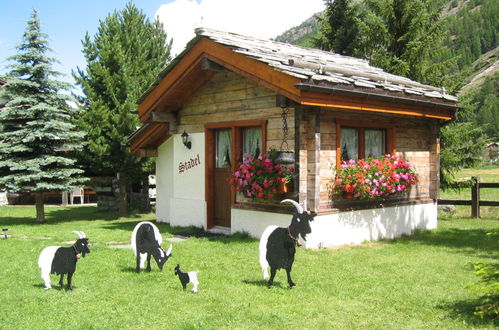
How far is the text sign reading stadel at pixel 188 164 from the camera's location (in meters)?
11.7

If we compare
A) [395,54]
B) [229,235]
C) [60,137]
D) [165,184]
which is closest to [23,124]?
[60,137]

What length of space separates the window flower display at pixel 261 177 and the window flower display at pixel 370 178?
3.77 ft

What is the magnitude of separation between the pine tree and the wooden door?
473cm

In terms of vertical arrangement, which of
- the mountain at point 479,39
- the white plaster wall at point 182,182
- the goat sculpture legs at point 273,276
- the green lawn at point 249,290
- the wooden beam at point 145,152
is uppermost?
the mountain at point 479,39

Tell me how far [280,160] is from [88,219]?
9058 millimetres

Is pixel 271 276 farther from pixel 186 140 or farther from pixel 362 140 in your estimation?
pixel 186 140

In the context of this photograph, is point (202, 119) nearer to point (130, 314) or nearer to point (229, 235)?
point (229, 235)

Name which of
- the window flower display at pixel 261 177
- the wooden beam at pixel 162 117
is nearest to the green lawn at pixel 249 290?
the window flower display at pixel 261 177

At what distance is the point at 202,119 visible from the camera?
37.7ft

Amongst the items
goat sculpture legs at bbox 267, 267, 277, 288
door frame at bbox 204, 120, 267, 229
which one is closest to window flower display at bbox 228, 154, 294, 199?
door frame at bbox 204, 120, 267, 229

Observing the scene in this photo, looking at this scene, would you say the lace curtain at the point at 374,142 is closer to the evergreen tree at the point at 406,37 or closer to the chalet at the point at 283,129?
the chalet at the point at 283,129

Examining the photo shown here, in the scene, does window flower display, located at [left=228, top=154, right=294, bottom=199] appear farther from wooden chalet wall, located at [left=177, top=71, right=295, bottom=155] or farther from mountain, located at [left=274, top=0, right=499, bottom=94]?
mountain, located at [left=274, top=0, right=499, bottom=94]

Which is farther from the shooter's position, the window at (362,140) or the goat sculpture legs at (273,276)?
the window at (362,140)

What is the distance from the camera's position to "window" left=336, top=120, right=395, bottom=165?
9.88 m
